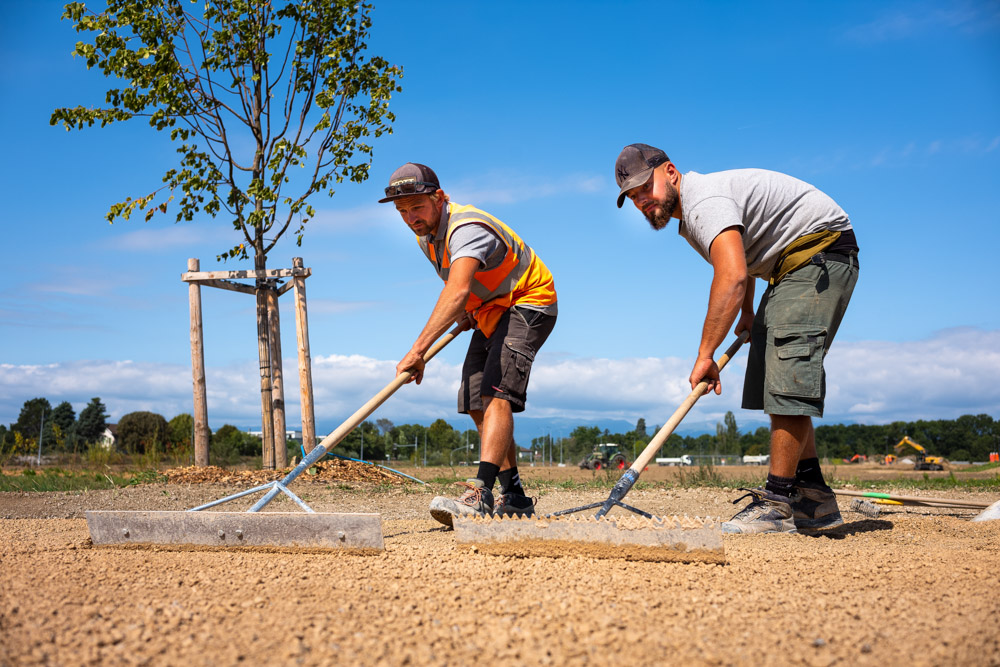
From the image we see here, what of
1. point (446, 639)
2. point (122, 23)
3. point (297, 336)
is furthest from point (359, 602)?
point (122, 23)

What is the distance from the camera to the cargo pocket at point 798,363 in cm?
347

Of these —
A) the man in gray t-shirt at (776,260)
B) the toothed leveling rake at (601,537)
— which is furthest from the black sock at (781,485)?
the toothed leveling rake at (601,537)

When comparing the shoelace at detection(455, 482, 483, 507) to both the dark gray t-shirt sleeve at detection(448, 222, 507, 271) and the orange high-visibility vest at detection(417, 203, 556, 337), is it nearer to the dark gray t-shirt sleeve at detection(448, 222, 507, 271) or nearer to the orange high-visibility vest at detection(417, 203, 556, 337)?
the orange high-visibility vest at detection(417, 203, 556, 337)

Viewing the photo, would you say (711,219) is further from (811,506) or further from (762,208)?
(811,506)

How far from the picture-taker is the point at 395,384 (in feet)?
12.0

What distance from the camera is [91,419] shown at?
27484mm

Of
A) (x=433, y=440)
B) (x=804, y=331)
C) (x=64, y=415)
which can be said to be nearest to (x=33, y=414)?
(x=64, y=415)

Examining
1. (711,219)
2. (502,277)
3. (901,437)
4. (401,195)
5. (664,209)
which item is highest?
(401,195)

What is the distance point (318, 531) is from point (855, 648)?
79.4 inches

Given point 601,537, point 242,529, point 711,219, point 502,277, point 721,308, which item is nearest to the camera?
point 601,537

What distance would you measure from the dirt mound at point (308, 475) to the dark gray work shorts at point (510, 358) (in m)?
3.42

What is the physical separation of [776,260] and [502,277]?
4.64 ft

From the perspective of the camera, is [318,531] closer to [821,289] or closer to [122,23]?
[821,289]

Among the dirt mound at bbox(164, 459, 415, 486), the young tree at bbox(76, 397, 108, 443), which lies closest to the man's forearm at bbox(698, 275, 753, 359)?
the dirt mound at bbox(164, 459, 415, 486)
